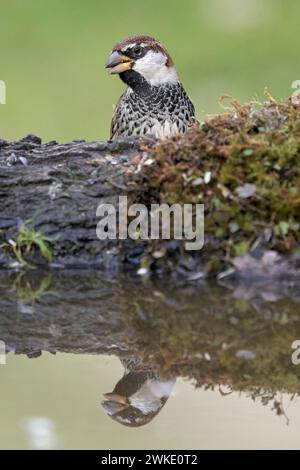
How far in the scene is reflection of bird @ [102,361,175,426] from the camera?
4.07 m

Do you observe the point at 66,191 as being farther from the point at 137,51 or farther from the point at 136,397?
the point at 136,397

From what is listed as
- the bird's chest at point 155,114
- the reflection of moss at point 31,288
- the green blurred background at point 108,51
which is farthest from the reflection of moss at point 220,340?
the green blurred background at point 108,51

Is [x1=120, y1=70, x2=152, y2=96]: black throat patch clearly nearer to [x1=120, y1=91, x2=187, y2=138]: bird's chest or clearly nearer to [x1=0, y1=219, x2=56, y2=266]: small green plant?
[x1=120, y1=91, x2=187, y2=138]: bird's chest

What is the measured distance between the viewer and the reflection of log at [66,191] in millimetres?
5523

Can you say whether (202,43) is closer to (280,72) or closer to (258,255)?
(280,72)

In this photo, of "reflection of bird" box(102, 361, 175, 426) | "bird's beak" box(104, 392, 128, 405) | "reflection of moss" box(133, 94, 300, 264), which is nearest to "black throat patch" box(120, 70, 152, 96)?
"reflection of moss" box(133, 94, 300, 264)

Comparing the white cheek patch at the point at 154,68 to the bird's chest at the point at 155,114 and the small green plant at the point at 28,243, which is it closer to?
the bird's chest at the point at 155,114

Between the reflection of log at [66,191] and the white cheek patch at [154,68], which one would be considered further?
the white cheek patch at [154,68]

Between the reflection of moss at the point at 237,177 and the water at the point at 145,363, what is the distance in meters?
0.27

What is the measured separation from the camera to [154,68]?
6859mm

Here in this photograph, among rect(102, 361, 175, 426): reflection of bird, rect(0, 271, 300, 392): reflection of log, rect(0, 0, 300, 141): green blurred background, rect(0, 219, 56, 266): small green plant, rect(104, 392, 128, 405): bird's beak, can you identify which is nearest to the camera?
rect(102, 361, 175, 426): reflection of bird

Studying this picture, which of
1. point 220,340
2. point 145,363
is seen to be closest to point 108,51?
point 220,340

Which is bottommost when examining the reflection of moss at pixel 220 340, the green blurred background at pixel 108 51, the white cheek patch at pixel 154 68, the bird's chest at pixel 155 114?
the reflection of moss at pixel 220 340

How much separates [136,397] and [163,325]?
55cm
